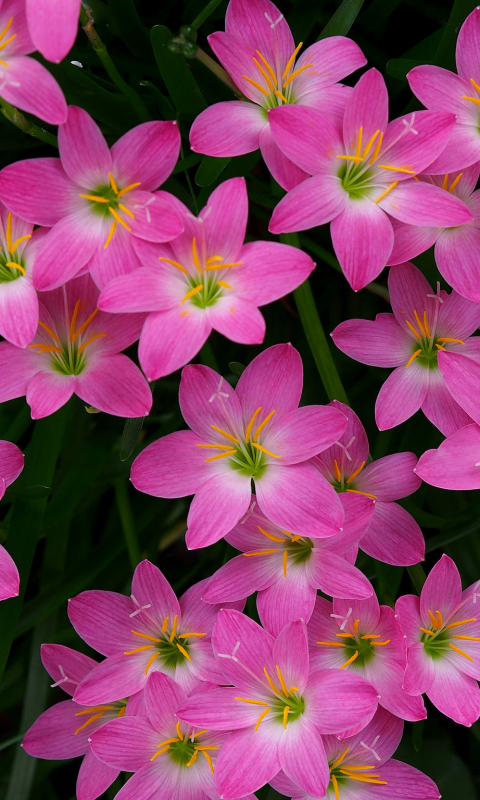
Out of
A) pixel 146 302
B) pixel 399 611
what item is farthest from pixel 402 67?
pixel 399 611

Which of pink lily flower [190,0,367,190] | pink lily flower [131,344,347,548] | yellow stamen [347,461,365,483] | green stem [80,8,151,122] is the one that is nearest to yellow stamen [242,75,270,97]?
pink lily flower [190,0,367,190]

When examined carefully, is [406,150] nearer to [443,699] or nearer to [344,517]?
[344,517]

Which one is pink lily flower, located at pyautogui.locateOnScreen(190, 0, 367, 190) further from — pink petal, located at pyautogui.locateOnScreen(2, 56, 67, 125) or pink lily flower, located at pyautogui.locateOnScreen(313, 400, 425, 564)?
pink lily flower, located at pyautogui.locateOnScreen(313, 400, 425, 564)

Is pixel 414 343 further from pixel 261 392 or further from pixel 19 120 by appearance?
pixel 19 120

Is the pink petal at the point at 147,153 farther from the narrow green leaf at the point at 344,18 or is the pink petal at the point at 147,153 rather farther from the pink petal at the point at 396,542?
the pink petal at the point at 396,542

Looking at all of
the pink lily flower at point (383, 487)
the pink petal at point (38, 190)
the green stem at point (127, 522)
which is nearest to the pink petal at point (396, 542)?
the pink lily flower at point (383, 487)

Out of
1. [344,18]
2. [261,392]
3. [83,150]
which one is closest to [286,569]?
[261,392]

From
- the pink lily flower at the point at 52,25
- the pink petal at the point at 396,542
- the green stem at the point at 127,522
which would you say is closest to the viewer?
the pink lily flower at the point at 52,25
